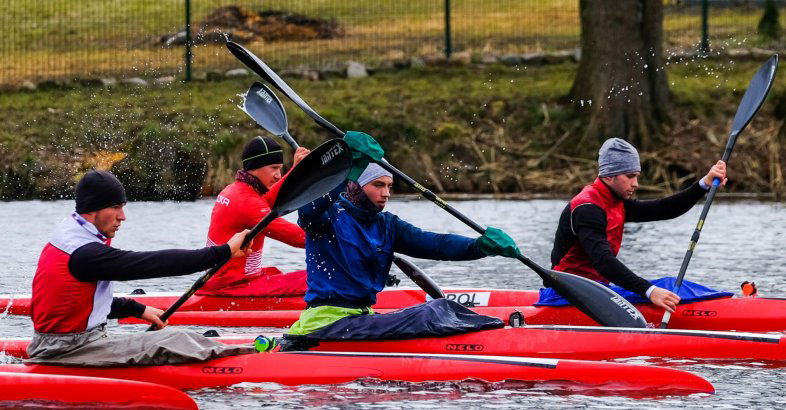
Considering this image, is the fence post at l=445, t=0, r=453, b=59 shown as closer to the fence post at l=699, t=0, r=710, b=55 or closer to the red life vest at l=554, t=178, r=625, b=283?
the fence post at l=699, t=0, r=710, b=55

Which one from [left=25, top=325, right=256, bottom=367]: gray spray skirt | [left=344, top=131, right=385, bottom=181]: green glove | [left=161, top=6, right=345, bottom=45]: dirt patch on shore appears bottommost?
[left=25, top=325, right=256, bottom=367]: gray spray skirt

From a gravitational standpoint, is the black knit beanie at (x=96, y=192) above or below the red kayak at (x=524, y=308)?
above

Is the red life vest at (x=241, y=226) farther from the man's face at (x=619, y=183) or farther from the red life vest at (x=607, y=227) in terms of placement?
the man's face at (x=619, y=183)

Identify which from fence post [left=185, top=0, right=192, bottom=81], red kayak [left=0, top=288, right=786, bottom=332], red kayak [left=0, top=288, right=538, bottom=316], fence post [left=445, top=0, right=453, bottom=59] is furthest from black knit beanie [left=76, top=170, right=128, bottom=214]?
fence post [left=445, top=0, right=453, bottom=59]

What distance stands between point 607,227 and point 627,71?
1390cm

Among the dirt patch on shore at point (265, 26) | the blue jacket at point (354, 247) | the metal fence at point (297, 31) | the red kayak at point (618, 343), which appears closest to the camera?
the blue jacket at point (354, 247)

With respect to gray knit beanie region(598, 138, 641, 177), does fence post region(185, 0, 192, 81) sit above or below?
below

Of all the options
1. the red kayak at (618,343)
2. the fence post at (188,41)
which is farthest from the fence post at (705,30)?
the red kayak at (618,343)

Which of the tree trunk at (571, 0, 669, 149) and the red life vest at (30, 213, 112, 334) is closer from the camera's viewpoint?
the red life vest at (30, 213, 112, 334)

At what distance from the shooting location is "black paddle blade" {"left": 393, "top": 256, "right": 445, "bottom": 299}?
12.3m

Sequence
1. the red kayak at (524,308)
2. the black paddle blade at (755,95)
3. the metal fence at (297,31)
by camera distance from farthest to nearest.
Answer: the metal fence at (297,31) < the black paddle blade at (755,95) < the red kayak at (524,308)

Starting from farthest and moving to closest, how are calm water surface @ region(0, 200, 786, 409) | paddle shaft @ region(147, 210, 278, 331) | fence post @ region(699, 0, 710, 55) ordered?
fence post @ region(699, 0, 710, 55), paddle shaft @ region(147, 210, 278, 331), calm water surface @ region(0, 200, 786, 409)

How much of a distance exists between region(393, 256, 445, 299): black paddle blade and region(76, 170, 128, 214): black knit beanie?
3423 mm

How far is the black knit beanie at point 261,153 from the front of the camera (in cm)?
1330
